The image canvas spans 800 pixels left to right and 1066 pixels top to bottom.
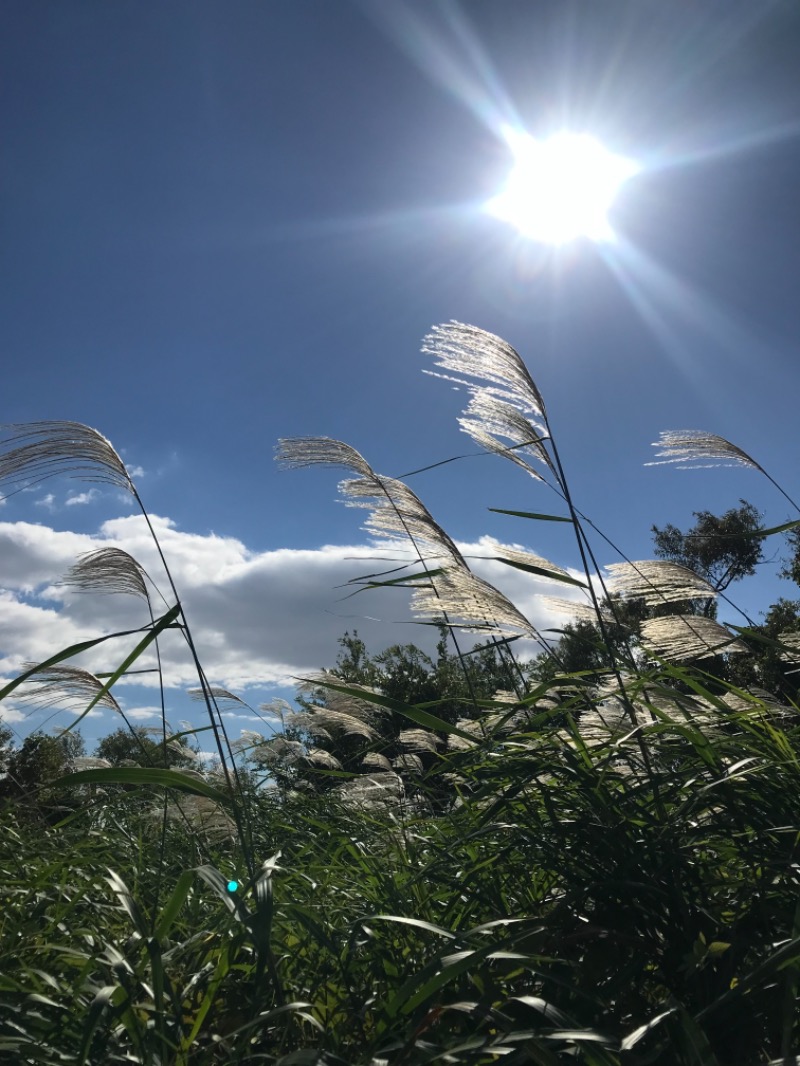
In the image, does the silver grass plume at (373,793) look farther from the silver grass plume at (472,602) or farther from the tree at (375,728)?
the silver grass plume at (472,602)


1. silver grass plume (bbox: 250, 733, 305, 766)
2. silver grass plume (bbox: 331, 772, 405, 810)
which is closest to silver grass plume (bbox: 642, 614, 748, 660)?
silver grass plume (bbox: 331, 772, 405, 810)

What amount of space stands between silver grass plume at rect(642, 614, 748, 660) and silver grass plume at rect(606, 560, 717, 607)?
0.34ft

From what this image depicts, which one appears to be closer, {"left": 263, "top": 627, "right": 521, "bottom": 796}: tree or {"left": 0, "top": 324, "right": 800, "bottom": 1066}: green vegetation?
{"left": 0, "top": 324, "right": 800, "bottom": 1066}: green vegetation

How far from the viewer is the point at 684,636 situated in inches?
124

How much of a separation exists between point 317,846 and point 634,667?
5.58ft

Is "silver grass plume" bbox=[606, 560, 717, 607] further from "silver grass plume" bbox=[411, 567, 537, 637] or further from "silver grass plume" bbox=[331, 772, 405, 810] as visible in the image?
"silver grass plume" bbox=[331, 772, 405, 810]

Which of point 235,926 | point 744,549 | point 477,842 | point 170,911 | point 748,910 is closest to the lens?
point 170,911

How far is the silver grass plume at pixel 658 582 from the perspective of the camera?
330 centimetres

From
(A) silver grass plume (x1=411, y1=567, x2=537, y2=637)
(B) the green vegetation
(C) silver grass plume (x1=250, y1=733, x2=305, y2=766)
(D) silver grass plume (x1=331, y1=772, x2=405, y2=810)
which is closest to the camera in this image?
(B) the green vegetation

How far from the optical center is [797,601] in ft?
69.2

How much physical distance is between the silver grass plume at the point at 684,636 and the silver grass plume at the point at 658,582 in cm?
10

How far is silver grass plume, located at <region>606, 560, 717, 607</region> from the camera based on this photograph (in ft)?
10.8

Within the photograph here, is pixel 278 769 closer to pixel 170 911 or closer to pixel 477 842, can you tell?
pixel 477 842

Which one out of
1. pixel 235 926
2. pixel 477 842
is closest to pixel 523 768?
pixel 477 842
